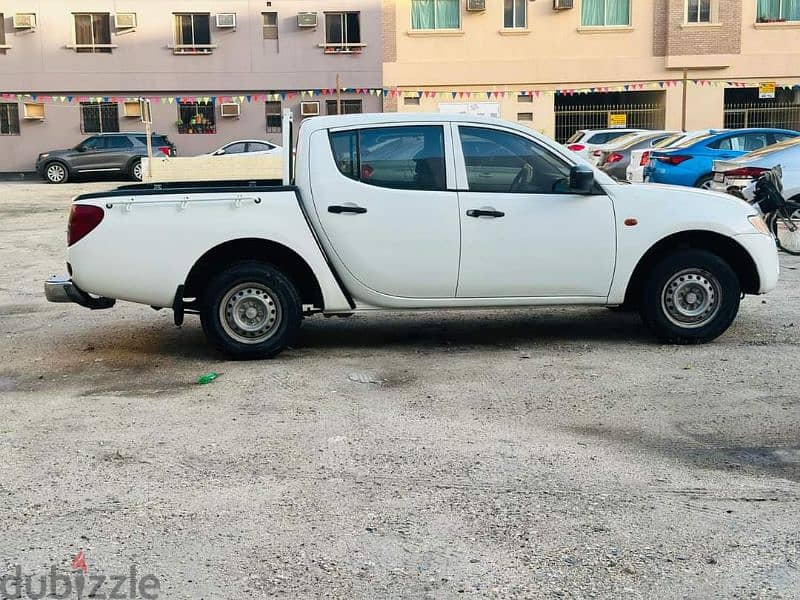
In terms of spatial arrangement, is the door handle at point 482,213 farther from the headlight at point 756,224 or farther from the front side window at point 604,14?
the front side window at point 604,14

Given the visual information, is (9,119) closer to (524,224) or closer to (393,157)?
(393,157)

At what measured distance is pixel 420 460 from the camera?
558 centimetres

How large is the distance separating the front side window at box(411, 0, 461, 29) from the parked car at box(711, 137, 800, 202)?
24537mm

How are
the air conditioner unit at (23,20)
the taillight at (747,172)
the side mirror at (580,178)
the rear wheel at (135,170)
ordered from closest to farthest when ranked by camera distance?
the side mirror at (580,178) → the taillight at (747,172) → the rear wheel at (135,170) → the air conditioner unit at (23,20)

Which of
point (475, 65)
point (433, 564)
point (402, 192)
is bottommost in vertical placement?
point (433, 564)

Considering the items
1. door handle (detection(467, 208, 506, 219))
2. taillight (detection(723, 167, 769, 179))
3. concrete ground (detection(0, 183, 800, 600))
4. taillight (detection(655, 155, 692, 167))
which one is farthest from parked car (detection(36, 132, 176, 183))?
door handle (detection(467, 208, 506, 219))

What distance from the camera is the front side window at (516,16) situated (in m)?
39.2

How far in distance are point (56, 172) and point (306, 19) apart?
10.5 m

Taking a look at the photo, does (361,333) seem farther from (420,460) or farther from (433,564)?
(433,564)

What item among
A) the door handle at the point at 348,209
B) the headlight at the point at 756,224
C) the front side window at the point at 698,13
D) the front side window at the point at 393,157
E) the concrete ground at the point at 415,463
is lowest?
the concrete ground at the point at 415,463

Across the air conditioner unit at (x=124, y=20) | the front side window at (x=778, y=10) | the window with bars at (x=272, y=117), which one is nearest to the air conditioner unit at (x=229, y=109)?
the window with bars at (x=272, y=117)

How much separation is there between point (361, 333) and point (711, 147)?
13001 millimetres

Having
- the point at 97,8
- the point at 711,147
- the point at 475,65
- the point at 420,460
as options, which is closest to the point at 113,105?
the point at 97,8

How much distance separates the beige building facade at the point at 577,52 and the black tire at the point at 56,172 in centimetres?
1190
